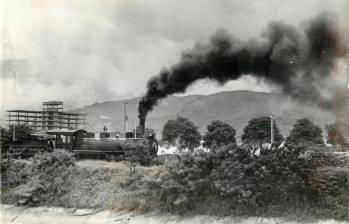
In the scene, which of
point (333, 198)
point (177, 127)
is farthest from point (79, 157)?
point (177, 127)

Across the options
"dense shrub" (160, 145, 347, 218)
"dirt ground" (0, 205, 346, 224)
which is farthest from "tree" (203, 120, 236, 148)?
"dense shrub" (160, 145, 347, 218)

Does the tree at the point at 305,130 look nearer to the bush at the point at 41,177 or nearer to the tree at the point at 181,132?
the tree at the point at 181,132

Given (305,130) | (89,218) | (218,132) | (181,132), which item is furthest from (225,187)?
(181,132)

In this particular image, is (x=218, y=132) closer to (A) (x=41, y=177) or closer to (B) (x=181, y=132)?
(B) (x=181, y=132)

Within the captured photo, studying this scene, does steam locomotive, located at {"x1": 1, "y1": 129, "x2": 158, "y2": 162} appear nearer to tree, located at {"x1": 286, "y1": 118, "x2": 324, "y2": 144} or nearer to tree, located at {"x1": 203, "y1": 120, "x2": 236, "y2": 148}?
tree, located at {"x1": 203, "y1": 120, "x2": 236, "y2": 148}

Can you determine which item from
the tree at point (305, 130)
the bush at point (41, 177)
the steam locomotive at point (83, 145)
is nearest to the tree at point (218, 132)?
the tree at point (305, 130)

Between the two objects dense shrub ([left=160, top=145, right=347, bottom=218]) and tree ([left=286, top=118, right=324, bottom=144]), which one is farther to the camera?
tree ([left=286, top=118, right=324, bottom=144])
